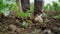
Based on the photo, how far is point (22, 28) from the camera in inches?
53.1

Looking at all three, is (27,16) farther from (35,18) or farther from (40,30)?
(40,30)

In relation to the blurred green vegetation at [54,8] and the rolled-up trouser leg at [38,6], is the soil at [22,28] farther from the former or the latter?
the blurred green vegetation at [54,8]

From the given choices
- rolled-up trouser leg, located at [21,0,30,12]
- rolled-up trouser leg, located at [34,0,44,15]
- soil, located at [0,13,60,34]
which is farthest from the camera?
rolled-up trouser leg, located at [21,0,30,12]

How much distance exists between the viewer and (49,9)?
1.92m

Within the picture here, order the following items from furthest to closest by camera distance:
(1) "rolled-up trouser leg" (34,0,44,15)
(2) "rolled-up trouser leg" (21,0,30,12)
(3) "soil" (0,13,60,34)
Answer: (2) "rolled-up trouser leg" (21,0,30,12), (1) "rolled-up trouser leg" (34,0,44,15), (3) "soil" (0,13,60,34)

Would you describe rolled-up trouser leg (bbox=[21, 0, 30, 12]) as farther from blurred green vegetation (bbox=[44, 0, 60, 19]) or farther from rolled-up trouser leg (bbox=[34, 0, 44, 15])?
blurred green vegetation (bbox=[44, 0, 60, 19])

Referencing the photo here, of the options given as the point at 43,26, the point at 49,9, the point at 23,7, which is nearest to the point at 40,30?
the point at 43,26

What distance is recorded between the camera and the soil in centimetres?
128

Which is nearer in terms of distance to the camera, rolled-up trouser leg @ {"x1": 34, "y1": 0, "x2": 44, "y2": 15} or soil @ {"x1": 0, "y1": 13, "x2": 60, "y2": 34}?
soil @ {"x1": 0, "y1": 13, "x2": 60, "y2": 34}

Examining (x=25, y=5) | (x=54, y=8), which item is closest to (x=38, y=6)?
(x=25, y=5)

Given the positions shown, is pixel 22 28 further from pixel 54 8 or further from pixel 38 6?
pixel 54 8

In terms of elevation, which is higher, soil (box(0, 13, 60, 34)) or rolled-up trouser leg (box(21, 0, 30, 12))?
rolled-up trouser leg (box(21, 0, 30, 12))

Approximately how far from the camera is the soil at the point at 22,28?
128 centimetres

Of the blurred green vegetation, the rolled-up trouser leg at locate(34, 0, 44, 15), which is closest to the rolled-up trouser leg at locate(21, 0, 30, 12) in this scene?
the rolled-up trouser leg at locate(34, 0, 44, 15)
